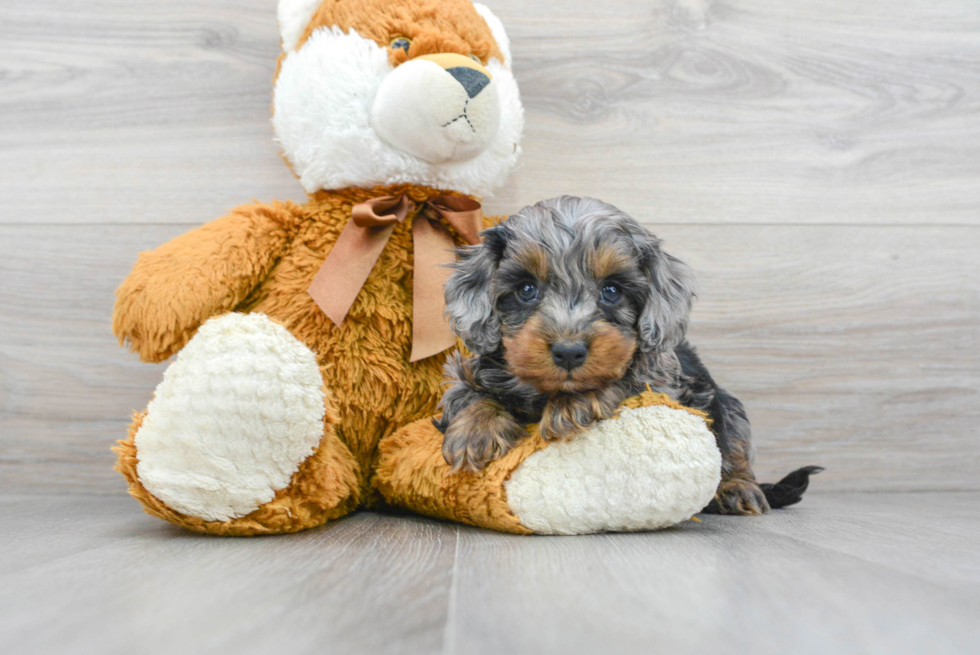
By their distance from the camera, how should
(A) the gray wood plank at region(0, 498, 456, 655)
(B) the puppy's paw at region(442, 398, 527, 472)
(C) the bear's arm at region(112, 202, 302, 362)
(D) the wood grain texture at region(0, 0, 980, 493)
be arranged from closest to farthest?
(A) the gray wood plank at region(0, 498, 456, 655) < (B) the puppy's paw at region(442, 398, 527, 472) < (C) the bear's arm at region(112, 202, 302, 362) < (D) the wood grain texture at region(0, 0, 980, 493)

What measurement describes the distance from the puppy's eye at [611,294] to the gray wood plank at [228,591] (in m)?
0.56

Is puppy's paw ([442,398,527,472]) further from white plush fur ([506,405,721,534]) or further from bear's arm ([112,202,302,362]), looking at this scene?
bear's arm ([112,202,302,362])

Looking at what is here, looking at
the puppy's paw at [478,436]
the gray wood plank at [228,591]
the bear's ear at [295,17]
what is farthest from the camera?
the bear's ear at [295,17]

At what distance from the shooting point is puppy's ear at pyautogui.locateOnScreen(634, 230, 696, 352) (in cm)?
138

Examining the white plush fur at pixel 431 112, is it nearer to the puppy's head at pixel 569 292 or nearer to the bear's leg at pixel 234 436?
the puppy's head at pixel 569 292

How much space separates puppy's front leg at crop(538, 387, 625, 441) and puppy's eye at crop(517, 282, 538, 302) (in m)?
0.21

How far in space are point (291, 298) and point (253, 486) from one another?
1.52 feet

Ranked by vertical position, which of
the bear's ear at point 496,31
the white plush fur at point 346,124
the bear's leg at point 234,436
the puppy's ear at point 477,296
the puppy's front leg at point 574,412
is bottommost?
the bear's leg at point 234,436

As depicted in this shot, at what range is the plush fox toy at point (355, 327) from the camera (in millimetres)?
1329

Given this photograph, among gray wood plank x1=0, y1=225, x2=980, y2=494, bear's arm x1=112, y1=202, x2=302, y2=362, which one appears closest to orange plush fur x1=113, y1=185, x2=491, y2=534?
bear's arm x1=112, y1=202, x2=302, y2=362

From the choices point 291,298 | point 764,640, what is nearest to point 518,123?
point 291,298

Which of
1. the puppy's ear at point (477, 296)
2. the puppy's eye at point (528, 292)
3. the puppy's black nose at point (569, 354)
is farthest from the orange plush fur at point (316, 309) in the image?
the puppy's black nose at point (569, 354)

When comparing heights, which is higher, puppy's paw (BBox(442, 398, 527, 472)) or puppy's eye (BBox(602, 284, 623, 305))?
puppy's eye (BBox(602, 284, 623, 305))

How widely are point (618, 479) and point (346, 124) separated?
0.99 metres
